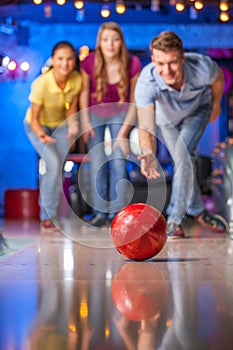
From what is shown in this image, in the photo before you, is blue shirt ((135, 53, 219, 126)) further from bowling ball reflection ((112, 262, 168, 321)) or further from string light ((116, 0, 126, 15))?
string light ((116, 0, 126, 15))

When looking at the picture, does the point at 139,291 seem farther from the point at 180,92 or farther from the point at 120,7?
the point at 120,7

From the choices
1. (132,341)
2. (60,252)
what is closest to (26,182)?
(60,252)

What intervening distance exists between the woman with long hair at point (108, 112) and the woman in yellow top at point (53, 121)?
122mm

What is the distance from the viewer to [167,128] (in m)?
4.23

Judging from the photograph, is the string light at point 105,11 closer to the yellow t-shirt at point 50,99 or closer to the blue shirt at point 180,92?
the yellow t-shirt at point 50,99

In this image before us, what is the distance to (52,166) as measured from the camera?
4574 millimetres

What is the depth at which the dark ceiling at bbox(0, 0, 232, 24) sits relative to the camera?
6461 mm

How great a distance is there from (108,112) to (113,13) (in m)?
2.47

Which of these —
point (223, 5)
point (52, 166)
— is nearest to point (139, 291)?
point (52, 166)

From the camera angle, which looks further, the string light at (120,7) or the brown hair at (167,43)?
the string light at (120,7)

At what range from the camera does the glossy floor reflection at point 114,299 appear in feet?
4.52

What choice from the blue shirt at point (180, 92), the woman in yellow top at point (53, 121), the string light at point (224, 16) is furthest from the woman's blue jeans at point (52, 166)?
the string light at point (224, 16)

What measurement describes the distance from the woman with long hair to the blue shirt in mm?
388

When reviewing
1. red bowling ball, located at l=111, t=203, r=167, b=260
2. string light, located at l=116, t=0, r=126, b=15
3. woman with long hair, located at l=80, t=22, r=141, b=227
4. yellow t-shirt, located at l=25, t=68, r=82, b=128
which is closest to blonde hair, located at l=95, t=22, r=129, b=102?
woman with long hair, located at l=80, t=22, r=141, b=227
